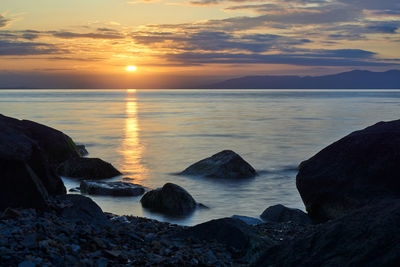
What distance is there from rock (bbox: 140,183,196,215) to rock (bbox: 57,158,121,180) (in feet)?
16.1

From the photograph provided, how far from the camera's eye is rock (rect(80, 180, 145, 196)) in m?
14.6

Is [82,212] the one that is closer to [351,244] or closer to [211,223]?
[211,223]

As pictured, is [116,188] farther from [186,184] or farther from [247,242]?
[247,242]

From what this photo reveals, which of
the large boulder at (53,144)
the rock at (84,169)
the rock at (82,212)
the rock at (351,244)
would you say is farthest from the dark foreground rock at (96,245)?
the large boulder at (53,144)

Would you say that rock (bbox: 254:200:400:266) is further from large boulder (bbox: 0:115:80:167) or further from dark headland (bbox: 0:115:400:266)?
large boulder (bbox: 0:115:80:167)

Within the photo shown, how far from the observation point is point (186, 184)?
17344mm

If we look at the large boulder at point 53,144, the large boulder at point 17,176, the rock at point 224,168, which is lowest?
the rock at point 224,168

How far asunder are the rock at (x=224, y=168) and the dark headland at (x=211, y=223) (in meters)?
3.60

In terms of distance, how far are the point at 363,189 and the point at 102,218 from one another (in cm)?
630

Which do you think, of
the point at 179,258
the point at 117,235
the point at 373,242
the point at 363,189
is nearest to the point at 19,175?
the point at 117,235

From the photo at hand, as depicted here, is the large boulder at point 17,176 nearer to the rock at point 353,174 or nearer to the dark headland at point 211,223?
the dark headland at point 211,223

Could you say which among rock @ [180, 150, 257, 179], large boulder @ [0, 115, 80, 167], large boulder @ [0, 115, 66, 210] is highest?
large boulder @ [0, 115, 66, 210]

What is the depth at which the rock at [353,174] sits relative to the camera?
1127 cm

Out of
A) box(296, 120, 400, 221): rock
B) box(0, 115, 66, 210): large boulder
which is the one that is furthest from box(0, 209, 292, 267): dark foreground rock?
box(296, 120, 400, 221): rock
